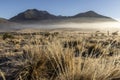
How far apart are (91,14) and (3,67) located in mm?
141424

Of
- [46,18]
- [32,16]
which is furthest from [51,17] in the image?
[32,16]

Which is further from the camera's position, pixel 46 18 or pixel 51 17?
pixel 46 18

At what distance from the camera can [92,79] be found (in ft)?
17.3

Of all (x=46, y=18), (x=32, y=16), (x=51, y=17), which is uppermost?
(x=32, y=16)

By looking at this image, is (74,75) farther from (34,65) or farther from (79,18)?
(79,18)

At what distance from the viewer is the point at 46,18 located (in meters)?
151

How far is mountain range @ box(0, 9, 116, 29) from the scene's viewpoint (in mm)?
137375

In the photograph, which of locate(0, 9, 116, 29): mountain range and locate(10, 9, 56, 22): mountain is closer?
locate(0, 9, 116, 29): mountain range

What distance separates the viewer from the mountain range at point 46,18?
5408 inches

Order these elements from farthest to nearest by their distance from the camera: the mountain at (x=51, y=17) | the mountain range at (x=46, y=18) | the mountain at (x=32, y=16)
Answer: the mountain at (x=32, y=16)
the mountain at (x=51, y=17)
the mountain range at (x=46, y=18)

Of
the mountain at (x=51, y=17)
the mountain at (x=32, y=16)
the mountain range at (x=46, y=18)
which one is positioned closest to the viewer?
the mountain range at (x=46, y=18)

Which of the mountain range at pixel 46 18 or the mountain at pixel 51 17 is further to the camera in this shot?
the mountain at pixel 51 17

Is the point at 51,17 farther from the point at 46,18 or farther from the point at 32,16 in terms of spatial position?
the point at 32,16

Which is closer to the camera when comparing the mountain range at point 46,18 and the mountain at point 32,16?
the mountain range at point 46,18
